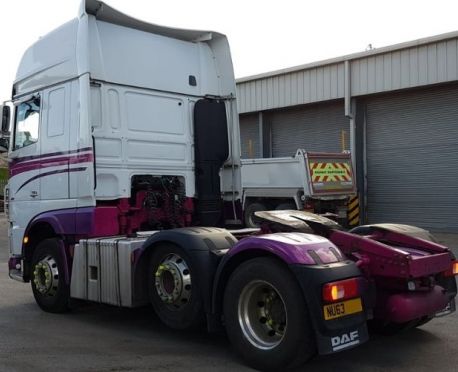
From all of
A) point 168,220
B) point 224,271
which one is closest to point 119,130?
point 168,220

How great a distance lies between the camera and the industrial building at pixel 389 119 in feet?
57.0

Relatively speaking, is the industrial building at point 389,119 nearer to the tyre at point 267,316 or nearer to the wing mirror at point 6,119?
the wing mirror at point 6,119

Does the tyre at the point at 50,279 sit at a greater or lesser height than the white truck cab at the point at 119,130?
lesser

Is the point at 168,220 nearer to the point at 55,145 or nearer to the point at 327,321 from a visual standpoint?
the point at 55,145

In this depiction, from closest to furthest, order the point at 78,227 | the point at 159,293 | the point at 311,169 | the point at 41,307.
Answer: the point at 159,293 → the point at 78,227 → the point at 41,307 → the point at 311,169

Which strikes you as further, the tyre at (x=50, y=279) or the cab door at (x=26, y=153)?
the cab door at (x=26, y=153)

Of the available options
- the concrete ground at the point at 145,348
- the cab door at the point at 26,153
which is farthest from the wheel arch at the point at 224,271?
the cab door at the point at 26,153

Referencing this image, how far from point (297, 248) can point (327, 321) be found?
2.02ft

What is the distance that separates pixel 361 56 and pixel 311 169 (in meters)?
4.79

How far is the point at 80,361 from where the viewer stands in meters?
5.20

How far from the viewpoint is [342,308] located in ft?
14.9

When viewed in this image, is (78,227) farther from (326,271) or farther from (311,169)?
(311,169)

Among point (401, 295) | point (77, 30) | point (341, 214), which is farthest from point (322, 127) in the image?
point (401, 295)

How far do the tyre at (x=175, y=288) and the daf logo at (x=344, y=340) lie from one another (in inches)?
56.6
